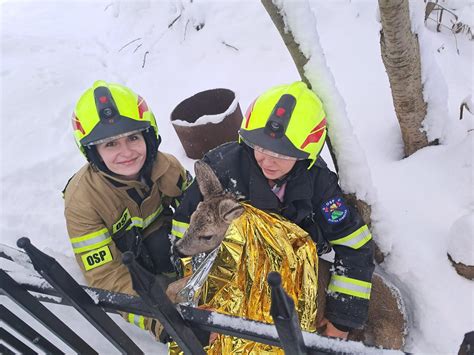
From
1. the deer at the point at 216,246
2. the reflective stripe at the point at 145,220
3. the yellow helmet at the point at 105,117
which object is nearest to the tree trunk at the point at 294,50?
the deer at the point at 216,246

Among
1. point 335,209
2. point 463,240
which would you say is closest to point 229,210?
point 335,209

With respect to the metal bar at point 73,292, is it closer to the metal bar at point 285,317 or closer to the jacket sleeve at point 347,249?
the metal bar at point 285,317

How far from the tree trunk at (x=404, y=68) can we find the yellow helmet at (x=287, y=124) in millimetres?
667

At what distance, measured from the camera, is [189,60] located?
5.29 meters

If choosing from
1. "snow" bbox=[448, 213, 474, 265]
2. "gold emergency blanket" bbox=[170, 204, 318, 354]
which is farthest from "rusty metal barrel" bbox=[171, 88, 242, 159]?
"snow" bbox=[448, 213, 474, 265]

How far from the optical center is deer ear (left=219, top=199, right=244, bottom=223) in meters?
1.87

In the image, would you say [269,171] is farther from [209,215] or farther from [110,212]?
[110,212]

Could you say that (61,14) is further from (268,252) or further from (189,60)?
(268,252)

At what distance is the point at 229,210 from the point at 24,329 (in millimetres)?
907

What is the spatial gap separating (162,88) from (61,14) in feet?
13.1

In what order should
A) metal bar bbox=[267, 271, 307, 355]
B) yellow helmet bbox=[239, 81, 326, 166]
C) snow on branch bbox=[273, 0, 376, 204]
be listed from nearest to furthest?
metal bar bbox=[267, 271, 307, 355] < yellow helmet bbox=[239, 81, 326, 166] < snow on branch bbox=[273, 0, 376, 204]

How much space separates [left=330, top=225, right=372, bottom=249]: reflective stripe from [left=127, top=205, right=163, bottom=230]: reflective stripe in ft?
3.85

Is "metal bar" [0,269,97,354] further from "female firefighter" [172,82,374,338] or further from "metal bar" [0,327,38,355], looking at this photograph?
"female firefighter" [172,82,374,338]

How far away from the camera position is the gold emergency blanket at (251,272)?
187 centimetres
